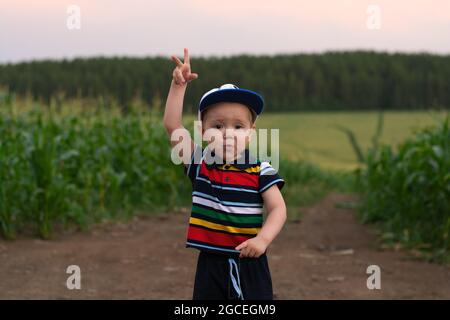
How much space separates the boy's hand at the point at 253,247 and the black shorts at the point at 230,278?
0.57 ft

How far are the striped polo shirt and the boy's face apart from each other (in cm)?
7

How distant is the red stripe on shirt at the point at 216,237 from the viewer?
2.47 m

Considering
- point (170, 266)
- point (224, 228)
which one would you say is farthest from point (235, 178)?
point (170, 266)

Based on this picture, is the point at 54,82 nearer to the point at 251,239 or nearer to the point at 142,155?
the point at 142,155

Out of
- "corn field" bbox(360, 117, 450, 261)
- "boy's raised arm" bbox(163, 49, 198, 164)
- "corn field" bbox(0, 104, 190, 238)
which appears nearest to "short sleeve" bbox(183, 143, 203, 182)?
"boy's raised arm" bbox(163, 49, 198, 164)

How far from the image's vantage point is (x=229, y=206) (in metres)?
2.46

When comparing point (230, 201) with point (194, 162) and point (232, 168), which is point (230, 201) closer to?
point (232, 168)

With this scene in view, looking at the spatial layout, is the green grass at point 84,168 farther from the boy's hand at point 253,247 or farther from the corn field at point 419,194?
the boy's hand at point 253,247

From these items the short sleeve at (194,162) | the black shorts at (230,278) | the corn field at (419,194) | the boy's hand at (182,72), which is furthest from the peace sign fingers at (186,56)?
the corn field at (419,194)

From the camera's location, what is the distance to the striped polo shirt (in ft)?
8.09

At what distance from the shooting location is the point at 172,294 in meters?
4.78

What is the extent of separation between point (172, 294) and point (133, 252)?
1469 millimetres

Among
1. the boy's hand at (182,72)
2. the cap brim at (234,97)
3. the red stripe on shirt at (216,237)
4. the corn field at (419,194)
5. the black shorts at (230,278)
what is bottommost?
the corn field at (419,194)

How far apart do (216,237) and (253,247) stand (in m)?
0.20
